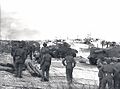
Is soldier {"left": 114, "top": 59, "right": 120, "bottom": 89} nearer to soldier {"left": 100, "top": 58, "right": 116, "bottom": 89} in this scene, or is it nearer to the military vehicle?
soldier {"left": 100, "top": 58, "right": 116, "bottom": 89}

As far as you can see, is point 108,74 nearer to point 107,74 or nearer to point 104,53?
point 107,74

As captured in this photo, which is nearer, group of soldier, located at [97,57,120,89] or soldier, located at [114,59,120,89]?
group of soldier, located at [97,57,120,89]

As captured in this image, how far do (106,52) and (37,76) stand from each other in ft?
32.8

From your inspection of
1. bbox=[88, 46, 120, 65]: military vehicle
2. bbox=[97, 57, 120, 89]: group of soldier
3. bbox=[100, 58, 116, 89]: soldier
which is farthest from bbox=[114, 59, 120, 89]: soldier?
bbox=[88, 46, 120, 65]: military vehicle

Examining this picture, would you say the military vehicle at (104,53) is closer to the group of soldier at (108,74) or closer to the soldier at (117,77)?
the soldier at (117,77)

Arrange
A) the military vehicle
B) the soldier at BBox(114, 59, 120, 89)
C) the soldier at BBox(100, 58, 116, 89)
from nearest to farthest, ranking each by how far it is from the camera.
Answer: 1. the soldier at BBox(100, 58, 116, 89)
2. the soldier at BBox(114, 59, 120, 89)
3. the military vehicle

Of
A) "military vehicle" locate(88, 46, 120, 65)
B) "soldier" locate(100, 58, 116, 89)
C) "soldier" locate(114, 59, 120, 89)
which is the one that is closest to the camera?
"soldier" locate(100, 58, 116, 89)

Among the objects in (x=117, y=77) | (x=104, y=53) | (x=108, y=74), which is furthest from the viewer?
(x=104, y=53)

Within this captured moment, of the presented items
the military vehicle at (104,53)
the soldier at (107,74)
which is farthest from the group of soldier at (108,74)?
the military vehicle at (104,53)

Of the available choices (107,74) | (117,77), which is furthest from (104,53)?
(107,74)

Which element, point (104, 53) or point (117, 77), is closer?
point (117, 77)

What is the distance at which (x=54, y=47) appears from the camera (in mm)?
34188

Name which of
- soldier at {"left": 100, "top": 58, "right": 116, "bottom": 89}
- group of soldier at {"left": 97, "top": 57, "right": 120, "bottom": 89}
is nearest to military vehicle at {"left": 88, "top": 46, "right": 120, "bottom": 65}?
group of soldier at {"left": 97, "top": 57, "right": 120, "bottom": 89}

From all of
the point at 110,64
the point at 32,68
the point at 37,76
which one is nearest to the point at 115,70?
the point at 110,64
